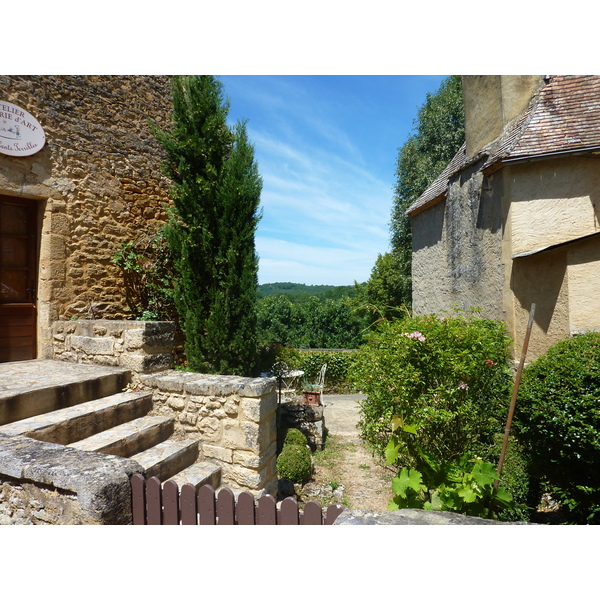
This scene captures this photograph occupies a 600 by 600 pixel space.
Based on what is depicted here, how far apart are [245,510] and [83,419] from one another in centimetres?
188

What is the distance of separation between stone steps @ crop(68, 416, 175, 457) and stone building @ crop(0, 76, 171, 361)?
7.01ft

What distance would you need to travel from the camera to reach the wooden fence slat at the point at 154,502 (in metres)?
2.14

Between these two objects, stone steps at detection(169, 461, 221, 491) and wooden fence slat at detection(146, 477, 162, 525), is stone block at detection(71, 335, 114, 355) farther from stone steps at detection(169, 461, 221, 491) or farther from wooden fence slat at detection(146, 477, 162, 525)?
wooden fence slat at detection(146, 477, 162, 525)

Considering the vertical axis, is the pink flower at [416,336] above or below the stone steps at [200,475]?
above

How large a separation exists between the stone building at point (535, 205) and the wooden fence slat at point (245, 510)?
4.37 m

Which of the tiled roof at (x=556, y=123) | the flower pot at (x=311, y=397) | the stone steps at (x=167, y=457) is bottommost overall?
the flower pot at (x=311, y=397)

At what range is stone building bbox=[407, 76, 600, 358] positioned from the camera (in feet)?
14.9

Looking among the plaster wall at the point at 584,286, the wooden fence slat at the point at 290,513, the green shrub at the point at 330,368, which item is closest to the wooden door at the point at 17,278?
the wooden fence slat at the point at 290,513

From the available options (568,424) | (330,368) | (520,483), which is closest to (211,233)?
(568,424)

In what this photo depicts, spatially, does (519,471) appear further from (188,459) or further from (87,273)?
(87,273)

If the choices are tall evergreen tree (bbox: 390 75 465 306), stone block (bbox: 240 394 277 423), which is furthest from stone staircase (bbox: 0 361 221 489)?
tall evergreen tree (bbox: 390 75 465 306)

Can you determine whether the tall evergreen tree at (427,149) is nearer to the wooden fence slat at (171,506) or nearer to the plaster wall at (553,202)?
the plaster wall at (553,202)

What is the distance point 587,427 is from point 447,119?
13248mm

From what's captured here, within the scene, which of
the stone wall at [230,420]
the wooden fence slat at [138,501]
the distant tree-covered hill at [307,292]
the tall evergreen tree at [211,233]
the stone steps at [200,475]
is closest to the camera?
the wooden fence slat at [138,501]
